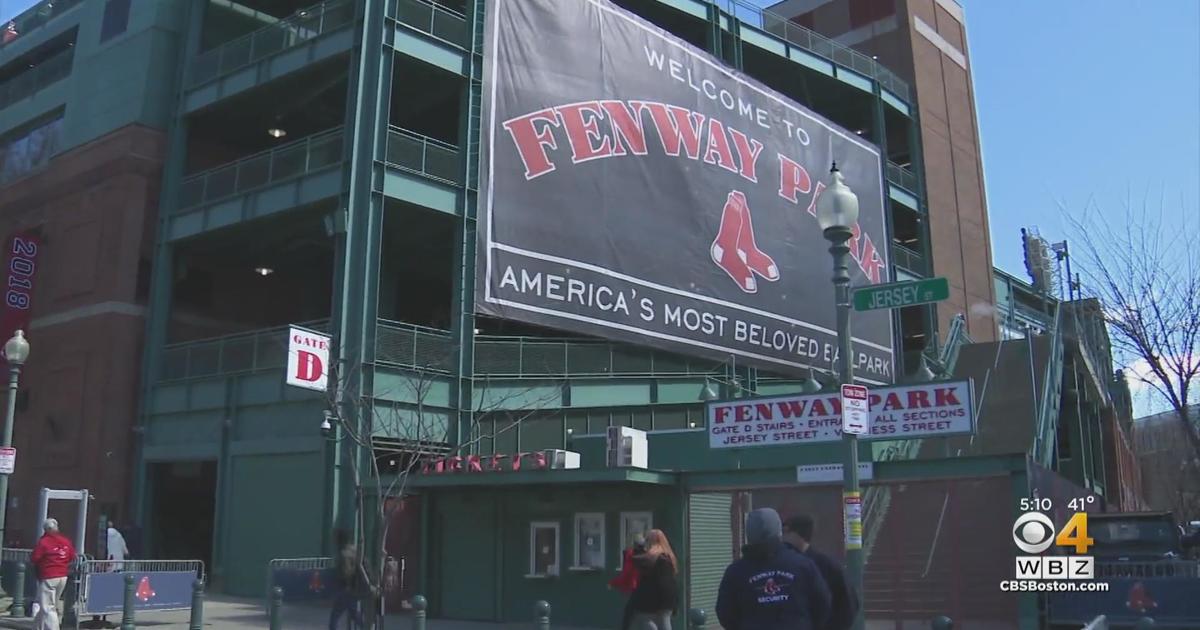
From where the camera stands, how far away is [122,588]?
653 inches

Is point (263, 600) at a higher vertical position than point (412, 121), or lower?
lower

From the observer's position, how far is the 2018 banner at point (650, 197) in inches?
1009

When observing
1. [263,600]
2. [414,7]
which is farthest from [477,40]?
[263,600]

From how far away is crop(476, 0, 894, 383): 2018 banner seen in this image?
25.6 meters

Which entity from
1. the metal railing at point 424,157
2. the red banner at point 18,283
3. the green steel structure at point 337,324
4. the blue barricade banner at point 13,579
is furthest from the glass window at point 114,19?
the blue barricade banner at point 13,579

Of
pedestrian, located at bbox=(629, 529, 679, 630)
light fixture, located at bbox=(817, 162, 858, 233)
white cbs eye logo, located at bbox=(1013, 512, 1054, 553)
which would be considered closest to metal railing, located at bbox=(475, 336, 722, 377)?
white cbs eye logo, located at bbox=(1013, 512, 1054, 553)

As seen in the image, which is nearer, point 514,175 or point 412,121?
point 514,175

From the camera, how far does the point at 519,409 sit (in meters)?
24.9

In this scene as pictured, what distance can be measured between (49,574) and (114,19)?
21.6 metres

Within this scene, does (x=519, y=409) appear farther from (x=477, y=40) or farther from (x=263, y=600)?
(x=477, y=40)

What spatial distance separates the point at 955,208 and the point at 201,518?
30696 mm

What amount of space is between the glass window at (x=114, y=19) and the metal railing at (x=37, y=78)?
2520 mm

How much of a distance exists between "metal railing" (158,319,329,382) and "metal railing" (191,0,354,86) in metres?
7.03

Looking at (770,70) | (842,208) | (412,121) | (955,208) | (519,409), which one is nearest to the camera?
(842,208)
